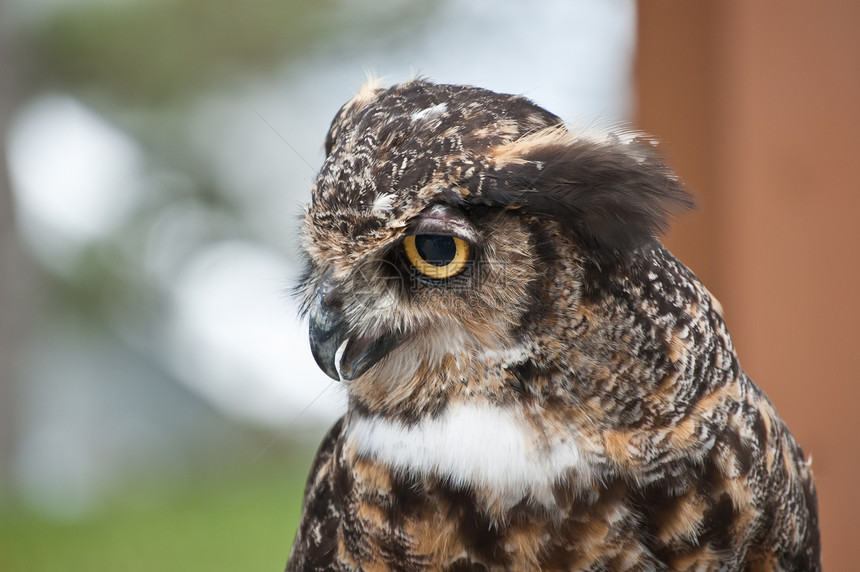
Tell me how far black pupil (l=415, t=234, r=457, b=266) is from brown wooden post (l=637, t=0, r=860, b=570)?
59 cm

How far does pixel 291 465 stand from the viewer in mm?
2965

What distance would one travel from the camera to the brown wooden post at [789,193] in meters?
1.24

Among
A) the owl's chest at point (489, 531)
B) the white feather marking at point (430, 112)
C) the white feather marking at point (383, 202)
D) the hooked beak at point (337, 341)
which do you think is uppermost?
the white feather marking at point (430, 112)

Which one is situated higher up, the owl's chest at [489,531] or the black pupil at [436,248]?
the black pupil at [436,248]

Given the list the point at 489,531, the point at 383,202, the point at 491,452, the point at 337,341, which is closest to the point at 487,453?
the point at 491,452

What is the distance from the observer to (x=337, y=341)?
34.1 inches

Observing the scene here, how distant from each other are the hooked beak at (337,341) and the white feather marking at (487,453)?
11 centimetres

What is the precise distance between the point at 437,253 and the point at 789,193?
0.90m

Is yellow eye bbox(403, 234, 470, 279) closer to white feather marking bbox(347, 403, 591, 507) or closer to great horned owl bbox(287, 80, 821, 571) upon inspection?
great horned owl bbox(287, 80, 821, 571)

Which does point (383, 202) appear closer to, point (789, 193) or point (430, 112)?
point (430, 112)

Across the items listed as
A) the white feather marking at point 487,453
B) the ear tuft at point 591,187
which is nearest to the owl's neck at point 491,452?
the white feather marking at point 487,453

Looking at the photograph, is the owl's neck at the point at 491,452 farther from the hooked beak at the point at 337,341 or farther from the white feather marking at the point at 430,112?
the white feather marking at the point at 430,112

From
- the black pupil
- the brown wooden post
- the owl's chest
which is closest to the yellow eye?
the black pupil

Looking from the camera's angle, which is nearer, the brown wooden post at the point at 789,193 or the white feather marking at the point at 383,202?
the white feather marking at the point at 383,202
